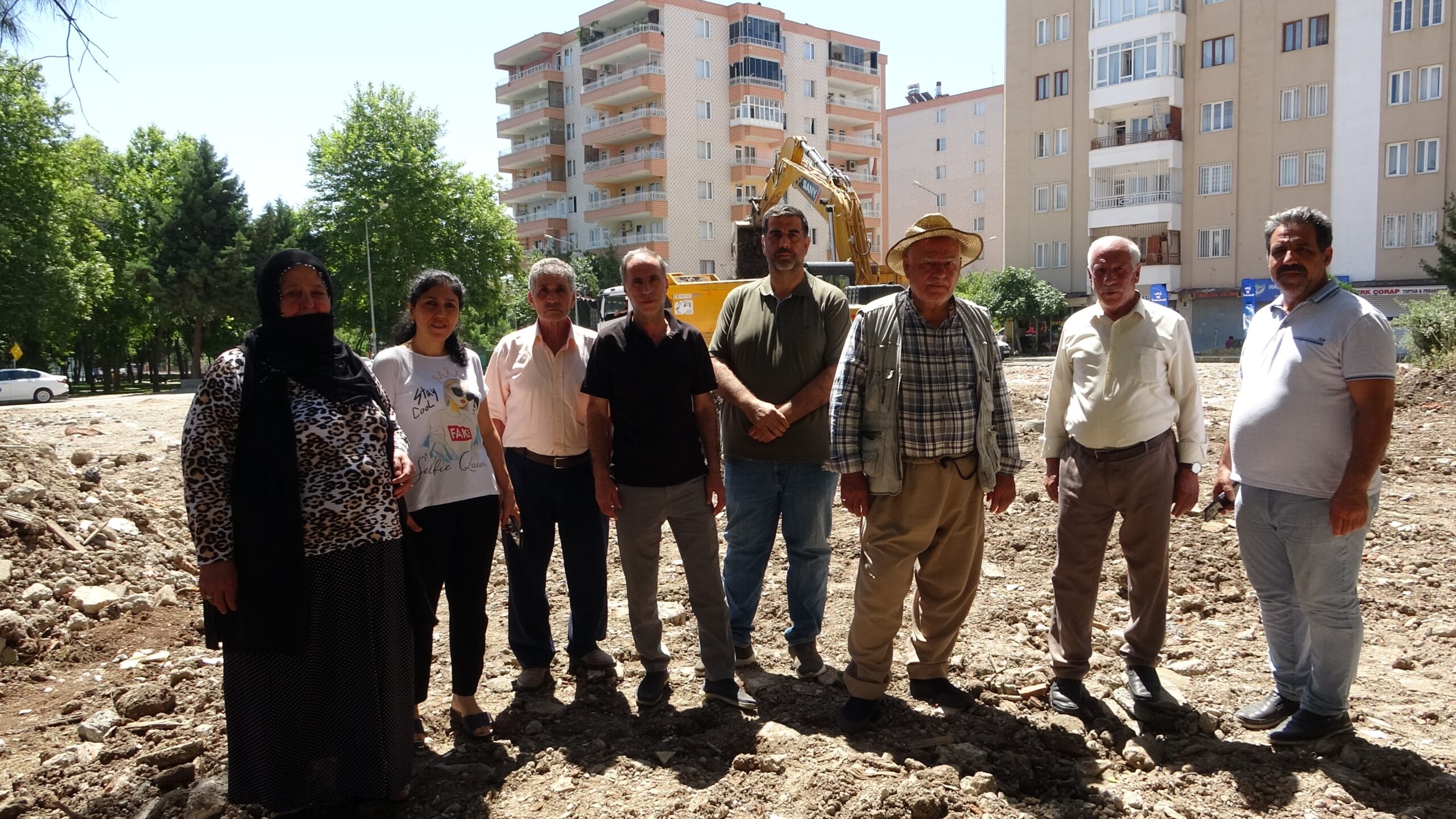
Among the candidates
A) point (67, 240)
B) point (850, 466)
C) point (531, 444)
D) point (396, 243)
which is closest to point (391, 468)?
point (531, 444)

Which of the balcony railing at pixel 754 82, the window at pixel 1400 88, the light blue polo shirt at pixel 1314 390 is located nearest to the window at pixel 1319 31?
the window at pixel 1400 88

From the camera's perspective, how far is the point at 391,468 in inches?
134

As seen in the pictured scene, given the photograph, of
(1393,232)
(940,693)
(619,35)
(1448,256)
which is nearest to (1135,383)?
(940,693)

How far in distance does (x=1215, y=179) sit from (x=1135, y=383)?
4127 cm

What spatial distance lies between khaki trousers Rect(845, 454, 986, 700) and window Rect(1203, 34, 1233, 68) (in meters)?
42.3

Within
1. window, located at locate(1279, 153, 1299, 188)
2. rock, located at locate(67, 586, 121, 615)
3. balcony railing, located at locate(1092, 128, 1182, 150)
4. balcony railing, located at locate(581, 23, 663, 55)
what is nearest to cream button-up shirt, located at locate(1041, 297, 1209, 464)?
rock, located at locate(67, 586, 121, 615)

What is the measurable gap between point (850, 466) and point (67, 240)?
42.4 metres

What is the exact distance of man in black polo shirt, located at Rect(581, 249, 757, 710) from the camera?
4168 millimetres

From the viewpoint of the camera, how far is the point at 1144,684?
4102 millimetres

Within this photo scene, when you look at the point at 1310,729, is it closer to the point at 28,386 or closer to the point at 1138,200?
the point at 28,386

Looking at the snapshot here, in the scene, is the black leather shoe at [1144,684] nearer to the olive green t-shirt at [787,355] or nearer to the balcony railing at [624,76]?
the olive green t-shirt at [787,355]

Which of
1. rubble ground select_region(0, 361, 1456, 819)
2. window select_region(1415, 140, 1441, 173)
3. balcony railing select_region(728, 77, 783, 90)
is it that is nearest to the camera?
rubble ground select_region(0, 361, 1456, 819)

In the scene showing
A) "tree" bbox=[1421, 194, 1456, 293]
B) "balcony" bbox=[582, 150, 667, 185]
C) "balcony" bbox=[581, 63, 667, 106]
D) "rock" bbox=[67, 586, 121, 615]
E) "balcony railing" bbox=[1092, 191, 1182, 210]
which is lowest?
"rock" bbox=[67, 586, 121, 615]

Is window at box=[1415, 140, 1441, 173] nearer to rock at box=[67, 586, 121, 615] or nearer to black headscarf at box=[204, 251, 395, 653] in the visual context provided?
rock at box=[67, 586, 121, 615]
